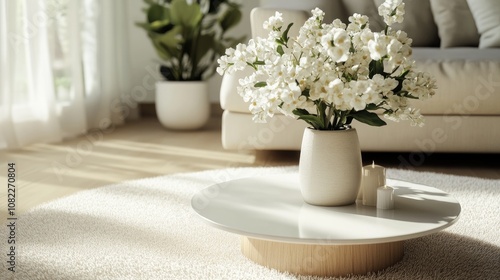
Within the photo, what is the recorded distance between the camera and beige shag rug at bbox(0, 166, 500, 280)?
5.46 ft

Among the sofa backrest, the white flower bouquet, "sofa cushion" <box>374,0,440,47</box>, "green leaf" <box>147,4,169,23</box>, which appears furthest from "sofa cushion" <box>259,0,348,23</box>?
the white flower bouquet

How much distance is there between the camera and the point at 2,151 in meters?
3.41

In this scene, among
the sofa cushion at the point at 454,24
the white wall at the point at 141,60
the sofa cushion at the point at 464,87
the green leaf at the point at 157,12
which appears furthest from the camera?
the white wall at the point at 141,60

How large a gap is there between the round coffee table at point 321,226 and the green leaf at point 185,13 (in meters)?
2.45

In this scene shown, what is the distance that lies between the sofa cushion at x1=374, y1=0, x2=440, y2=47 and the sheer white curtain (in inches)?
74.9

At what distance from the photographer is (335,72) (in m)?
1.62

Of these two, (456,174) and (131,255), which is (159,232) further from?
(456,174)

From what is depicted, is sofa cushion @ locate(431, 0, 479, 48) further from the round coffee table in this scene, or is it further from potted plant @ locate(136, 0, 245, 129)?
the round coffee table

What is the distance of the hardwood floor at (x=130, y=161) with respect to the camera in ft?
8.96

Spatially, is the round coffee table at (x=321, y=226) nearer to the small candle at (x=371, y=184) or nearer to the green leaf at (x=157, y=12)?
the small candle at (x=371, y=184)

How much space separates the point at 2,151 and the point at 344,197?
2.28m

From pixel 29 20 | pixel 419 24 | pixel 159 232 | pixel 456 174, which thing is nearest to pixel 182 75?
pixel 29 20

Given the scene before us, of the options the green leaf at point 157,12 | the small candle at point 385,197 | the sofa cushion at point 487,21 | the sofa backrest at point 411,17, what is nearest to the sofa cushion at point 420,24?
the sofa backrest at point 411,17

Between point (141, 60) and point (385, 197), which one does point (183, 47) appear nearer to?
point (141, 60)
